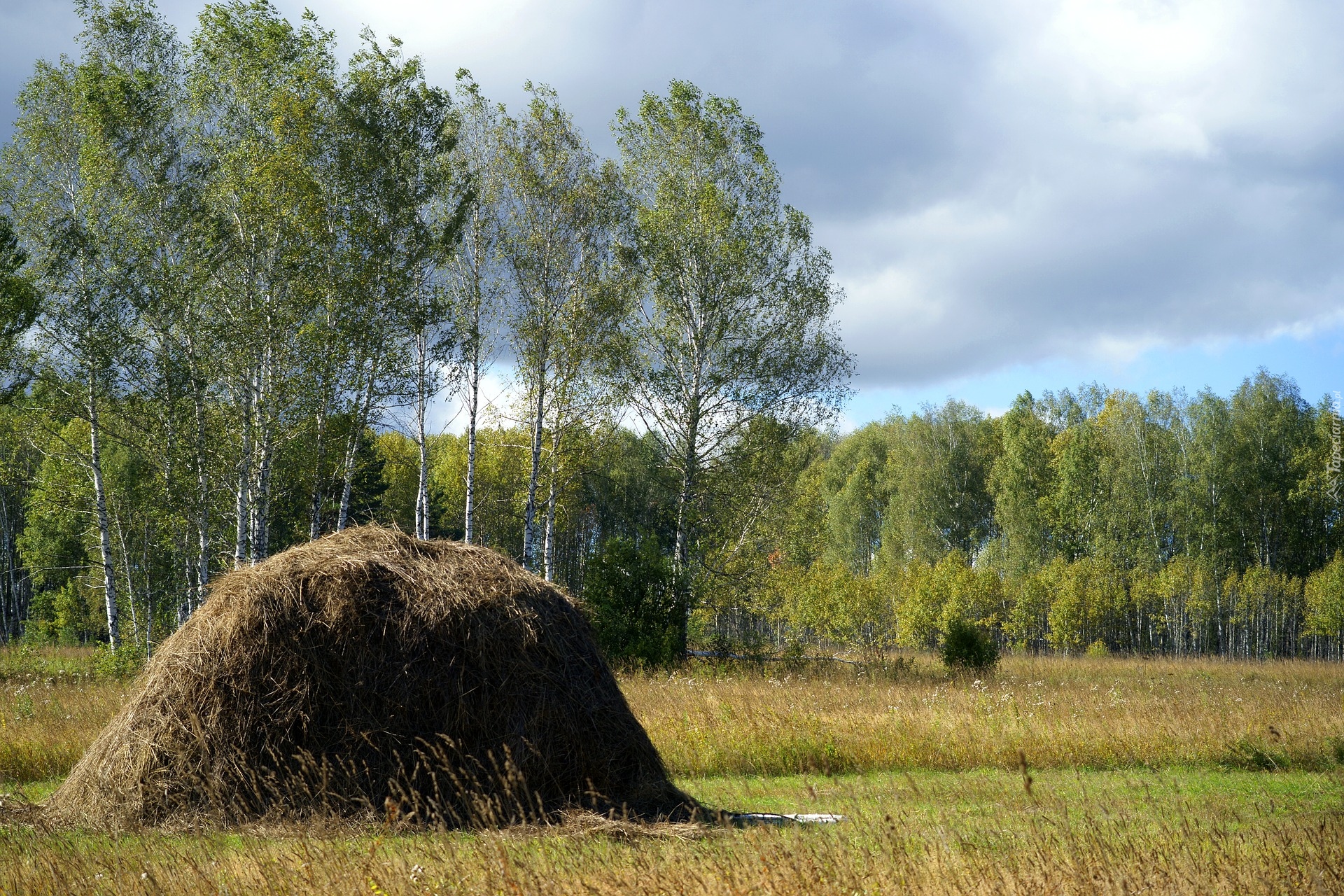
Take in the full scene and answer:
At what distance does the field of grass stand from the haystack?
41 cm

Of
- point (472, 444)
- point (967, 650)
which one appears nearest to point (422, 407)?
point (472, 444)

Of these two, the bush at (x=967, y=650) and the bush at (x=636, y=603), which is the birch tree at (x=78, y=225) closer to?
the bush at (x=636, y=603)

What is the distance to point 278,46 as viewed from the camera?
20.6m

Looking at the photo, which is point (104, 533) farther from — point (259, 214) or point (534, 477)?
point (534, 477)

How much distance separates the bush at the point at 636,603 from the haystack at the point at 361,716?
12.6 m

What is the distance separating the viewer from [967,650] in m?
22.2

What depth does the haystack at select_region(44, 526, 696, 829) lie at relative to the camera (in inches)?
291

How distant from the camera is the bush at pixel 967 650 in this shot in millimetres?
22000

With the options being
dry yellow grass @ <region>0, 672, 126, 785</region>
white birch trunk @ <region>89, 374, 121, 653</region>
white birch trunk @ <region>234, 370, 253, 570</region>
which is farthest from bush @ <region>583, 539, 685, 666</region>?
white birch trunk @ <region>89, 374, 121, 653</region>

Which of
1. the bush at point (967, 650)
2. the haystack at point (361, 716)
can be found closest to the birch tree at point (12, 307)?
the haystack at point (361, 716)

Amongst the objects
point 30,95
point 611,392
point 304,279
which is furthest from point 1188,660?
point 30,95

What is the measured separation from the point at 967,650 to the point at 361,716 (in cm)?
1765

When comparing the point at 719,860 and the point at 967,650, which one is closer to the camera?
the point at 719,860

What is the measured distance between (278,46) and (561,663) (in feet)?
59.6
